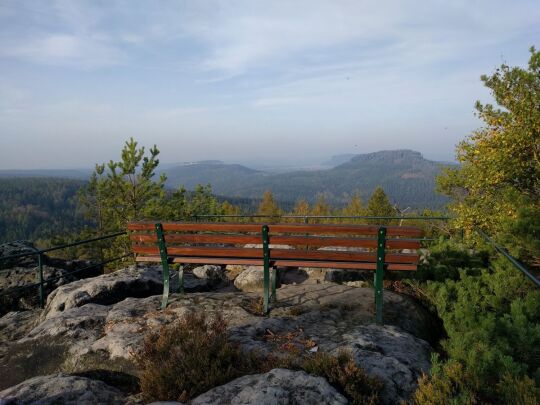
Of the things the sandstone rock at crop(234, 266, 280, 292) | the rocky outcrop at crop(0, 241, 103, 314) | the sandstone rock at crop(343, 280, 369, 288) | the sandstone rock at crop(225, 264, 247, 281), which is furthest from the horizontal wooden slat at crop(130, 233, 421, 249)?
the sandstone rock at crop(225, 264, 247, 281)

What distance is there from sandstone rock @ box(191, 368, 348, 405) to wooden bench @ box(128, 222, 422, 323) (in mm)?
1963

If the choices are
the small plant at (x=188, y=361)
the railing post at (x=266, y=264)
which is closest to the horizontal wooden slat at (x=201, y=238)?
the railing post at (x=266, y=264)

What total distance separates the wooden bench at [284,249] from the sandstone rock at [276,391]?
1.96 meters

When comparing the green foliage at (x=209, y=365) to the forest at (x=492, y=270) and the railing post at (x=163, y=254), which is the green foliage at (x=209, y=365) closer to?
the forest at (x=492, y=270)

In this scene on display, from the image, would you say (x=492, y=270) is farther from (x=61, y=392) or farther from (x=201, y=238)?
(x=61, y=392)

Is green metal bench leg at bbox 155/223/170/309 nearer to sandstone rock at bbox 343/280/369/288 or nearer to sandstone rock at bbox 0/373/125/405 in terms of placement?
sandstone rock at bbox 0/373/125/405

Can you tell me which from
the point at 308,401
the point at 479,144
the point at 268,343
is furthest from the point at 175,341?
the point at 479,144

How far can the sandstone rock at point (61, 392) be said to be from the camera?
334cm

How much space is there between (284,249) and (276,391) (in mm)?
2632

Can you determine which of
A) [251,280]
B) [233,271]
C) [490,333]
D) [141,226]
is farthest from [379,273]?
[233,271]

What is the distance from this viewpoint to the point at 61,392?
3.48 m

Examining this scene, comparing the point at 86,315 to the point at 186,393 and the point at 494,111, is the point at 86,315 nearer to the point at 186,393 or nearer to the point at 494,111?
the point at 186,393

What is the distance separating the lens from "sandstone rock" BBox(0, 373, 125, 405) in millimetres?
3344

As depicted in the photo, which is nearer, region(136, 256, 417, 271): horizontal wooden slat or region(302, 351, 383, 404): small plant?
region(302, 351, 383, 404): small plant
